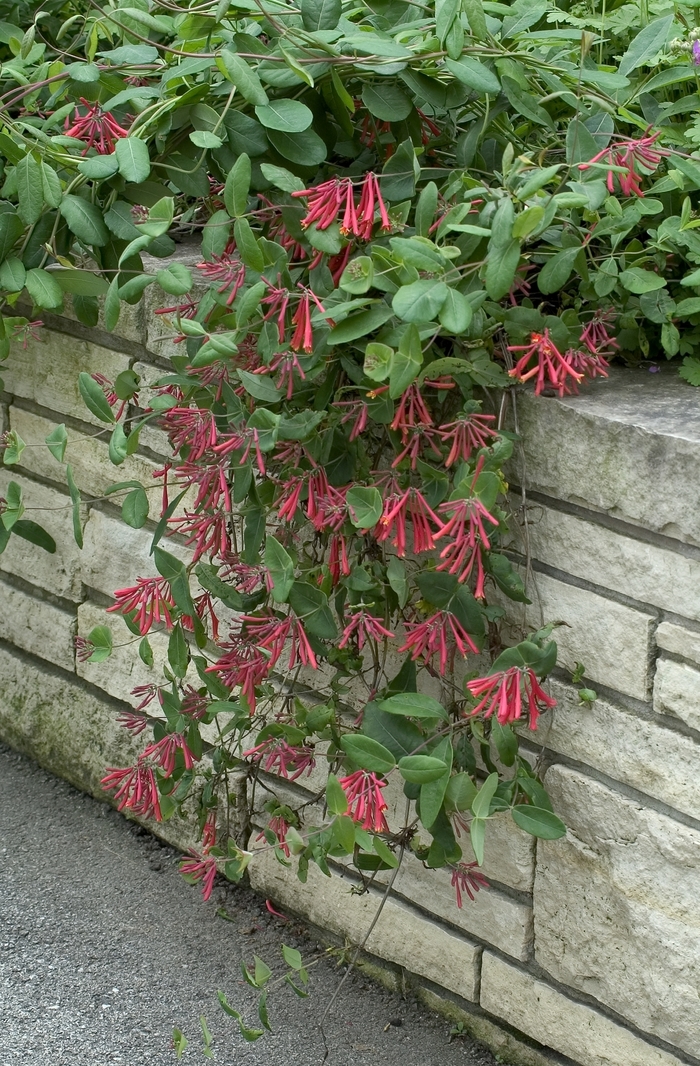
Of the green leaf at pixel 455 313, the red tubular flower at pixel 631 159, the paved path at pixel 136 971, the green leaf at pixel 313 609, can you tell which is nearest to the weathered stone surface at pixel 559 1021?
the paved path at pixel 136 971

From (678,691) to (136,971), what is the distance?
50.8 inches

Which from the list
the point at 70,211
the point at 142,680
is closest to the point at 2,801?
the point at 142,680

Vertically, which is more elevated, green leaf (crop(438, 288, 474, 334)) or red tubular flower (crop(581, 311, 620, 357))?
green leaf (crop(438, 288, 474, 334))

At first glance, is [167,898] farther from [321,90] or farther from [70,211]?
[321,90]

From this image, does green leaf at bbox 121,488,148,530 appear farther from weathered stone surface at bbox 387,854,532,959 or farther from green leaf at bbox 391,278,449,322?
weathered stone surface at bbox 387,854,532,959

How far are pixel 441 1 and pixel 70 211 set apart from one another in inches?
26.6

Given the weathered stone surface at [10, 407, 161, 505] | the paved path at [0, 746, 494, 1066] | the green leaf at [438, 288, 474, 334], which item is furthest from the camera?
the weathered stone surface at [10, 407, 161, 505]

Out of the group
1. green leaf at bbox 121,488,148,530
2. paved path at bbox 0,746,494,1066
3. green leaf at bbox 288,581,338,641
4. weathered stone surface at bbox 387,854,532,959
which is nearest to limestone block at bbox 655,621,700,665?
green leaf at bbox 288,581,338,641

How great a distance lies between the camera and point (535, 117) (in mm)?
1657

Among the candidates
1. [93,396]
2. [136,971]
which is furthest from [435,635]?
[136,971]

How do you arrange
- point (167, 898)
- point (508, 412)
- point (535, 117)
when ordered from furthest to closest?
point (167, 898) → point (508, 412) → point (535, 117)

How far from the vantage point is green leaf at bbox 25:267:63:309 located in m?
1.86

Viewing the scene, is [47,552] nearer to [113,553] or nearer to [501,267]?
[113,553]

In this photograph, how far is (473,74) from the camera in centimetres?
155
